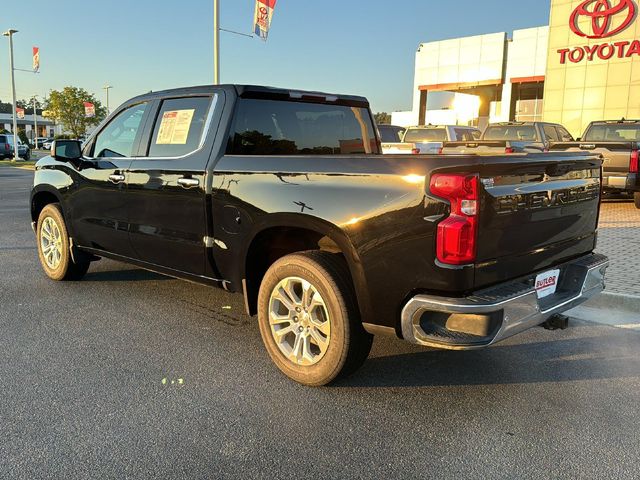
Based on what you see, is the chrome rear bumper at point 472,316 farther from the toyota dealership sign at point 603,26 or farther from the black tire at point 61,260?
the toyota dealership sign at point 603,26

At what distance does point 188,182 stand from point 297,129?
3.28 ft

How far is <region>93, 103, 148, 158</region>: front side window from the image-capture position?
4918 millimetres

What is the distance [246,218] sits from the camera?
3777mm

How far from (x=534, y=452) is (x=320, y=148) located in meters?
2.83

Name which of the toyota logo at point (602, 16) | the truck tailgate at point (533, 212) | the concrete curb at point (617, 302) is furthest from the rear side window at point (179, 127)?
the toyota logo at point (602, 16)

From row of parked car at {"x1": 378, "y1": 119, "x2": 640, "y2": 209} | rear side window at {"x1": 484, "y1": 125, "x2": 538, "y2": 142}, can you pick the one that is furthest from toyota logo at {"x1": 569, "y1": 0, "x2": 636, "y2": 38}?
rear side window at {"x1": 484, "y1": 125, "x2": 538, "y2": 142}

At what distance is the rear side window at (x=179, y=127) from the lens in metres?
4.30

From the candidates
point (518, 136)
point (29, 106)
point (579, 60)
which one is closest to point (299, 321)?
point (518, 136)

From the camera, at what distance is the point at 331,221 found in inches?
130

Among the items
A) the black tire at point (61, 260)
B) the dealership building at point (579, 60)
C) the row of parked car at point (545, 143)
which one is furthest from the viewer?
the dealership building at point (579, 60)

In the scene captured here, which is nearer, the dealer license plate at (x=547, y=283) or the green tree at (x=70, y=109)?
the dealer license plate at (x=547, y=283)

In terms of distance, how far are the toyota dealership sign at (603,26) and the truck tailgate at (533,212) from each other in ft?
81.8

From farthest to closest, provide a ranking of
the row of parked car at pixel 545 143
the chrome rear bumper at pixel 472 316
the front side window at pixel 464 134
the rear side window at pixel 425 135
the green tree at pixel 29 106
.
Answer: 1. the green tree at pixel 29 106
2. the front side window at pixel 464 134
3. the rear side window at pixel 425 135
4. the row of parked car at pixel 545 143
5. the chrome rear bumper at pixel 472 316

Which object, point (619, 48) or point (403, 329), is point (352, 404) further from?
point (619, 48)
